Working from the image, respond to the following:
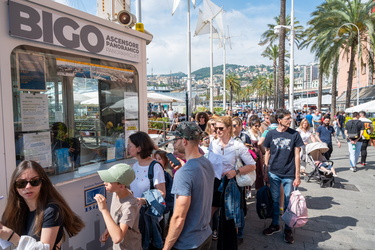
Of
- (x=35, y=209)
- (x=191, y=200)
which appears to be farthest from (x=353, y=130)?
(x=35, y=209)

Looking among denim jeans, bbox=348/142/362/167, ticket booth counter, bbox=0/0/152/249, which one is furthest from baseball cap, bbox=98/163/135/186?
denim jeans, bbox=348/142/362/167

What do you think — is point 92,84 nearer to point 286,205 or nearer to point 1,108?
point 1,108

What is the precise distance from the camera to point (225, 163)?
11.6 feet

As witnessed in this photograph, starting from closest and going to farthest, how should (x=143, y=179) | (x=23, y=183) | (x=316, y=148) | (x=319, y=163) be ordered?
(x=23, y=183) < (x=143, y=179) < (x=316, y=148) < (x=319, y=163)

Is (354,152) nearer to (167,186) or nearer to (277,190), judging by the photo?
(277,190)

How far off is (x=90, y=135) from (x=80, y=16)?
5.08 feet

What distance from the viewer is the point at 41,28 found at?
2.65 meters

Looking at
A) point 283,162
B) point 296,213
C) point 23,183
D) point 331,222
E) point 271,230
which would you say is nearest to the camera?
point 23,183

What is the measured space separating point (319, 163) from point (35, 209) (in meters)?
6.75

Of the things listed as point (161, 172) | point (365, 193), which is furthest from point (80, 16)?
point (365, 193)

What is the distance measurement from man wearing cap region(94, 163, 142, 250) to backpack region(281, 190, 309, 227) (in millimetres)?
2506

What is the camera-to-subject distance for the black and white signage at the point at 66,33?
2.49m

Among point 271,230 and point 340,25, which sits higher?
point 340,25

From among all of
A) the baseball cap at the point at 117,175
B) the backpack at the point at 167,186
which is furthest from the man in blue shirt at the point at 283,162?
the baseball cap at the point at 117,175
